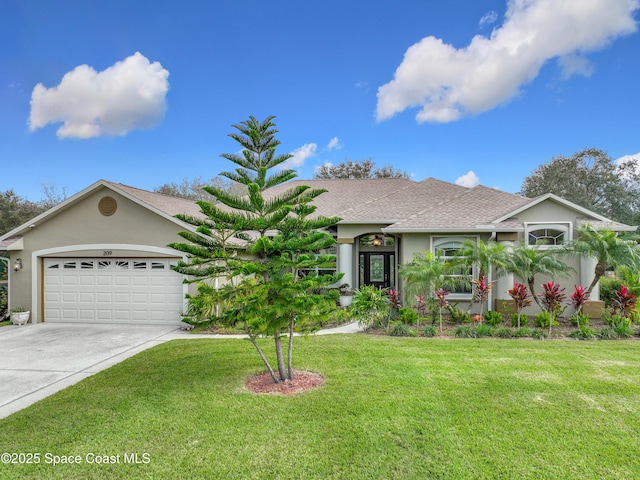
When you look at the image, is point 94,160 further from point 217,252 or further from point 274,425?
point 274,425

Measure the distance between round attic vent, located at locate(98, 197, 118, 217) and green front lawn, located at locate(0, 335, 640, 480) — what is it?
6421 millimetres

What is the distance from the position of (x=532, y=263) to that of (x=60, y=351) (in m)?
12.7

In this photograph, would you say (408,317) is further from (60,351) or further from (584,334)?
(60,351)

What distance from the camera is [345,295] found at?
13922 mm

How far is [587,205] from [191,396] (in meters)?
38.0

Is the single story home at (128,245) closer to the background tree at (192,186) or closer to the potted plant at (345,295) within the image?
the potted plant at (345,295)

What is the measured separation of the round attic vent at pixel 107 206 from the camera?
38.4 ft

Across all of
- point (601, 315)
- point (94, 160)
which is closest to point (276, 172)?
point (601, 315)

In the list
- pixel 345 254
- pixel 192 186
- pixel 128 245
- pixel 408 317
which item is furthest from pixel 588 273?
pixel 192 186

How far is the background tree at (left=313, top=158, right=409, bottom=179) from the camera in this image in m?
33.9

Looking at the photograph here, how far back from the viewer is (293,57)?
14938mm

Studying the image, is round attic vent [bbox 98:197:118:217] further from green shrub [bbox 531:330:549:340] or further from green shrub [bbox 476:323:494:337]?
green shrub [bbox 531:330:549:340]

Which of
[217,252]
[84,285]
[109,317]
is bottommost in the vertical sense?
[109,317]

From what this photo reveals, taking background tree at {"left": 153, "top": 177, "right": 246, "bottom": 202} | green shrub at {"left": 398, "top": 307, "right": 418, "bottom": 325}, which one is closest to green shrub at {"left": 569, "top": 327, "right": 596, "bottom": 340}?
green shrub at {"left": 398, "top": 307, "right": 418, "bottom": 325}
